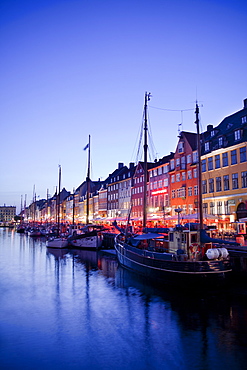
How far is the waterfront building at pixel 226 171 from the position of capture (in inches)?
A: 1679

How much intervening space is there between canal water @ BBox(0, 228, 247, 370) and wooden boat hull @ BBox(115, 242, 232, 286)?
0.96m

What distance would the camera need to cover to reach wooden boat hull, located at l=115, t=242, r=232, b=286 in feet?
71.1

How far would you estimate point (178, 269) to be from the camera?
2278 cm

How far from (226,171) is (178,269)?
26834mm

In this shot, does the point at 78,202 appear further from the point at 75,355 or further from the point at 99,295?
the point at 75,355

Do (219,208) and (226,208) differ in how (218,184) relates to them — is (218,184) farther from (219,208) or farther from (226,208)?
(226,208)

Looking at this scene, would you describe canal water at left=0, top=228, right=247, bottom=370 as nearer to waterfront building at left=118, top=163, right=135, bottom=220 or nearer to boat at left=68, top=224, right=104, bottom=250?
boat at left=68, top=224, right=104, bottom=250

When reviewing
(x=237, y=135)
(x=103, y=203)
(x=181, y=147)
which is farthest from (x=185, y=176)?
(x=103, y=203)

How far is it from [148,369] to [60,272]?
23.1m

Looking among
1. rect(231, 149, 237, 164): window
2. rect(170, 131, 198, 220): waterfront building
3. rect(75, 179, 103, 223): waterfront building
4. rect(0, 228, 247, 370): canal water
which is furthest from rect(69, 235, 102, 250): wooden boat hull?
rect(75, 179, 103, 223): waterfront building

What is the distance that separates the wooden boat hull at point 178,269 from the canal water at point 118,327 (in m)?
0.96

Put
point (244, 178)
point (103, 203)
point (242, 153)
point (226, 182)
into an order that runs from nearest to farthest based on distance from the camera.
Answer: point (244, 178) → point (242, 153) → point (226, 182) → point (103, 203)

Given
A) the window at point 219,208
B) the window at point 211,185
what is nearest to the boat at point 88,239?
the window at point 211,185

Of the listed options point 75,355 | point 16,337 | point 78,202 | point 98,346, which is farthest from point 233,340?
point 78,202
